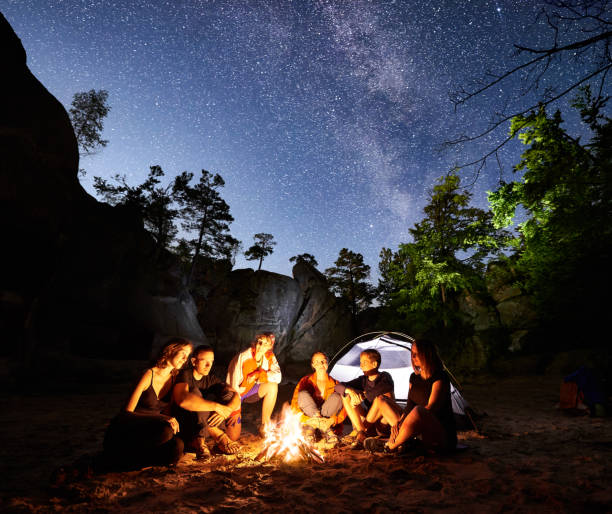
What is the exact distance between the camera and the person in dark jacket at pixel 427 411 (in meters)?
3.19

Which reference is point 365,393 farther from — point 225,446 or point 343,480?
point 225,446

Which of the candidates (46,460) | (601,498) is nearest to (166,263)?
(46,460)

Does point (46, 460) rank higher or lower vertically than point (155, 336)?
lower

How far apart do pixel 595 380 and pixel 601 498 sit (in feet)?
16.4

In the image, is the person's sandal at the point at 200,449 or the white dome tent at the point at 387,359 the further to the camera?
the white dome tent at the point at 387,359

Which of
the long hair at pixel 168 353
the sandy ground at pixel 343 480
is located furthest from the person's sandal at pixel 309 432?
the long hair at pixel 168 353

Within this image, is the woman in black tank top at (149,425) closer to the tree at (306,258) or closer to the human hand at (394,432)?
the human hand at (394,432)

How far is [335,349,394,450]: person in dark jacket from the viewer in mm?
3924

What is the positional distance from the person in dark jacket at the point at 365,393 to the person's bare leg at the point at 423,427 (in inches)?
24.2

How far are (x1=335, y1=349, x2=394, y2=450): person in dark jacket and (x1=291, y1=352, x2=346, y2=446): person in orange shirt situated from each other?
197mm

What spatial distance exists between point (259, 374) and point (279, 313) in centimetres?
2353

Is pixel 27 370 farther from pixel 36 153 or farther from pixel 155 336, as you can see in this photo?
pixel 36 153

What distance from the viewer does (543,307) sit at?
46.6 feet

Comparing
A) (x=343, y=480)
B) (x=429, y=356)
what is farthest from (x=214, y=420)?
(x=429, y=356)
